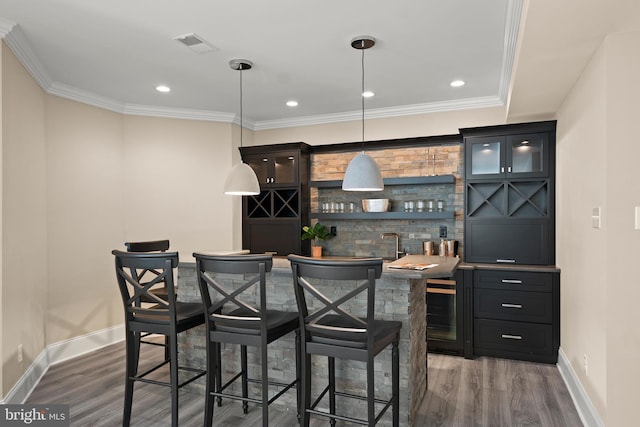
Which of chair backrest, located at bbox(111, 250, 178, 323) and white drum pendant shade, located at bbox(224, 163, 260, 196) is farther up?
white drum pendant shade, located at bbox(224, 163, 260, 196)

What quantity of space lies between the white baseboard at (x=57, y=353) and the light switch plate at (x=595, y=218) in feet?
13.4

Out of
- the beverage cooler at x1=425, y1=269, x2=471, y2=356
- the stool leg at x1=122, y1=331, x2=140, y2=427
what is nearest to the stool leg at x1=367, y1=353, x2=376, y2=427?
the stool leg at x1=122, y1=331, x2=140, y2=427

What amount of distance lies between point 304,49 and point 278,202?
2.34m

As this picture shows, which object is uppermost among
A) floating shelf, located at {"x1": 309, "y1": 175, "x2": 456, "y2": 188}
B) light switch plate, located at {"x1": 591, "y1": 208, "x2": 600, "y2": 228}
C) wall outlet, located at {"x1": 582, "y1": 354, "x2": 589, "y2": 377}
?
floating shelf, located at {"x1": 309, "y1": 175, "x2": 456, "y2": 188}

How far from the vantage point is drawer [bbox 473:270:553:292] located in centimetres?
394

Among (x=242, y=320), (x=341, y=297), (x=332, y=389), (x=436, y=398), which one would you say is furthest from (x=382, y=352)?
(x=242, y=320)

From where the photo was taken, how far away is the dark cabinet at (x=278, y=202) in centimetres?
518

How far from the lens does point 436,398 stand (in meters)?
3.19

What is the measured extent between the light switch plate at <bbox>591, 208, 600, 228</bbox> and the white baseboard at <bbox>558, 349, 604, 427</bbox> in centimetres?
117

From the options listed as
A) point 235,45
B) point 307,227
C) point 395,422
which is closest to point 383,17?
point 235,45

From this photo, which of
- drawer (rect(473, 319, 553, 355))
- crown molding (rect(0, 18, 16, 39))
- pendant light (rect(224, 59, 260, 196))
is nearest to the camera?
crown molding (rect(0, 18, 16, 39))

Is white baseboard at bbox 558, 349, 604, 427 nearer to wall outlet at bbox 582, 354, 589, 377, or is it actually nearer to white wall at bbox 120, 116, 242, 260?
wall outlet at bbox 582, 354, 589, 377

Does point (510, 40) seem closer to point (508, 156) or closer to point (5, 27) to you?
point (508, 156)

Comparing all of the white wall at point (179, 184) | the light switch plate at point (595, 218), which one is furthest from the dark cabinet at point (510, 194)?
the white wall at point (179, 184)
